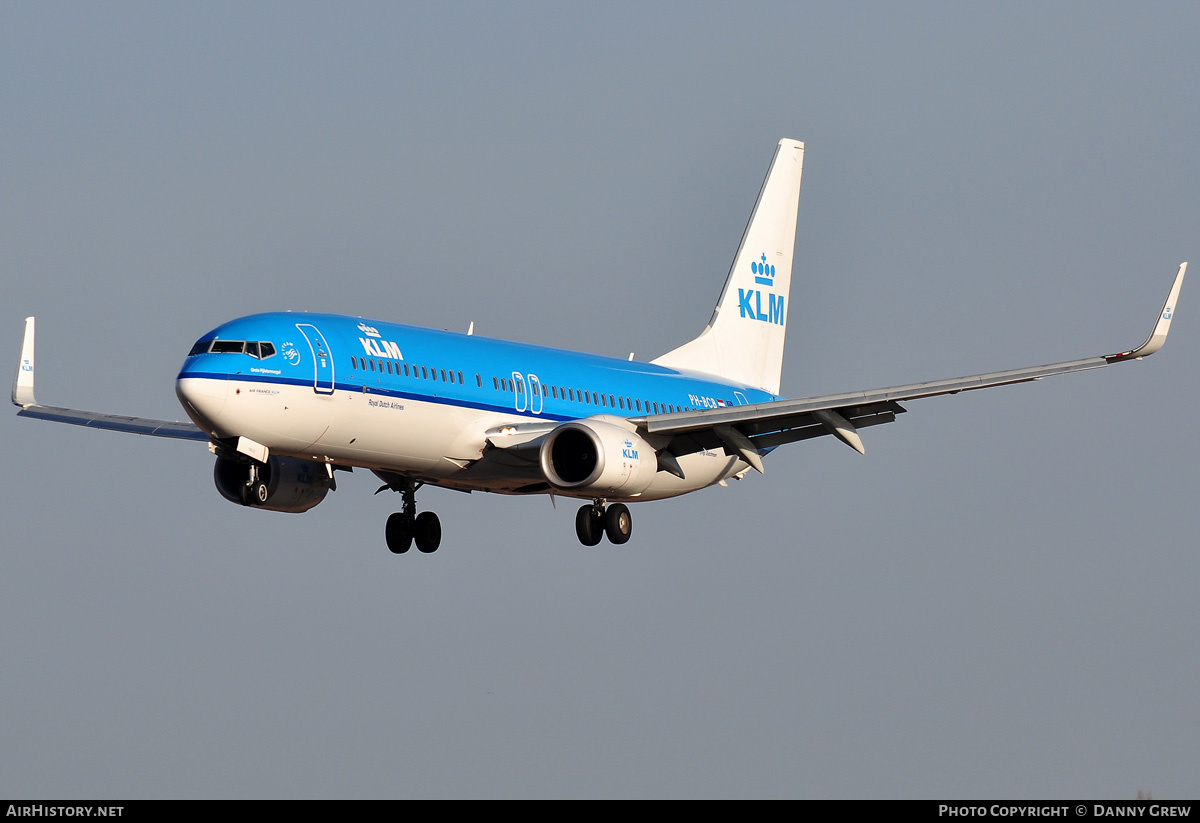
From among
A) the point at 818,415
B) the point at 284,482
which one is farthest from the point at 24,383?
the point at 818,415

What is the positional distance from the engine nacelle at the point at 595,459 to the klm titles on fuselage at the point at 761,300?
53.9ft

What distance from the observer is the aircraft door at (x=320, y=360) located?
1682 inches

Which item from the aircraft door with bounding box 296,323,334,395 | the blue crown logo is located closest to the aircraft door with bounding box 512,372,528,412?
the aircraft door with bounding box 296,323,334,395

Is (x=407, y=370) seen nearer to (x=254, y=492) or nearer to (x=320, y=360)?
(x=320, y=360)

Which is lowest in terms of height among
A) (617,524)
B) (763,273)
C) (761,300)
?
(617,524)

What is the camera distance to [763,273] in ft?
211

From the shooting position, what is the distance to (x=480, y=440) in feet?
152

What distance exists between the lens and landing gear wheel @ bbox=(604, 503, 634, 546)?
49719 millimetres

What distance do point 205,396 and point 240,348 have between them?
4.88ft

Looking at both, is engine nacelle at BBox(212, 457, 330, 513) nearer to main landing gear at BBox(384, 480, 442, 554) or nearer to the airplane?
the airplane

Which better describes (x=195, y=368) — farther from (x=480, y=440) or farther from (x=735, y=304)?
(x=735, y=304)

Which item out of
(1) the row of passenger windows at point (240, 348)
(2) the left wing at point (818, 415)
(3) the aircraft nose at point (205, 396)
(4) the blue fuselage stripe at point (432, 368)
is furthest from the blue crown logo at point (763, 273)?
(3) the aircraft nose at point (205, 396)
